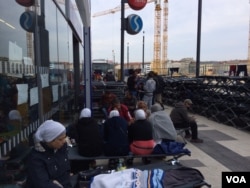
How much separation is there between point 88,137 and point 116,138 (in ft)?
1.54

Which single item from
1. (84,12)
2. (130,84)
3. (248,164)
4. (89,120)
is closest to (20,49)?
(89,120)

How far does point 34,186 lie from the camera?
2.87 m

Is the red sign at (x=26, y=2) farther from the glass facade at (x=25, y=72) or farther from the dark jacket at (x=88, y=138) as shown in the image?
the dark jacket at (x=88, y=138)

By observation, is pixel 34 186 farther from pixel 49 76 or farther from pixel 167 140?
pixel 167 140

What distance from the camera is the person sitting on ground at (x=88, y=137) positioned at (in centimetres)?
521

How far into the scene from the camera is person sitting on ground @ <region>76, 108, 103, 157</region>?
5211 mm

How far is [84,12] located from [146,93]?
399cm

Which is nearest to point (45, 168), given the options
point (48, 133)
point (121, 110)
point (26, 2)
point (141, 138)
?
point (48, 133)

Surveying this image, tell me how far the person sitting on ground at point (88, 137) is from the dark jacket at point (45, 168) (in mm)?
2011

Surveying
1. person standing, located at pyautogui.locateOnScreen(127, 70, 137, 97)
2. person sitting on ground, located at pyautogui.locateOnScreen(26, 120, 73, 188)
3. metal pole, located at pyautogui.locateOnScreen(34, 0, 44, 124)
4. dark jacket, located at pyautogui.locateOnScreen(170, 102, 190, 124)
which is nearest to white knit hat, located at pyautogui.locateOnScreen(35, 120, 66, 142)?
person sitting on ground, located at pyautogui.locateOnScreen(26, 120, 73, 188)

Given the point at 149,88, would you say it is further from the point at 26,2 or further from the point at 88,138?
the point at 26,2

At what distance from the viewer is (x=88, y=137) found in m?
5.25

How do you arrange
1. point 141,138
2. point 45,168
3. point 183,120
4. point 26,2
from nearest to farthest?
point 45,168 < point 26,2 < point 141,138 < point 183,120

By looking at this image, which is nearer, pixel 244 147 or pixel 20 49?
pixel 20 49
